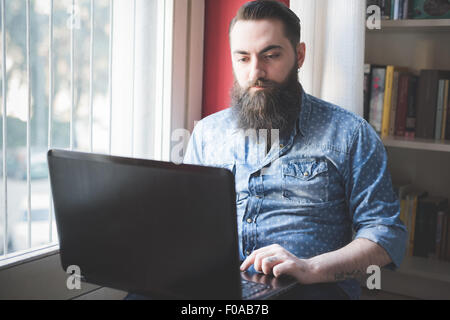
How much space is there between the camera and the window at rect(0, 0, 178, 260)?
1.33 metres

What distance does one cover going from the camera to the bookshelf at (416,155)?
1.93 m

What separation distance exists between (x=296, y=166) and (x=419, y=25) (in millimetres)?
914

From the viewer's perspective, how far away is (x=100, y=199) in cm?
82

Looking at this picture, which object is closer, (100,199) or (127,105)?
(100,199)

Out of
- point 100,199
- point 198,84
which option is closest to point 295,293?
point 100,199

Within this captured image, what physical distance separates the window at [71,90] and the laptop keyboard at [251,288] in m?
0.73

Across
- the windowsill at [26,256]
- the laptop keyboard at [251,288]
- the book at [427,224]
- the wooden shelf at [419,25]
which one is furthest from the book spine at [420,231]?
the windowsill at [26,256]

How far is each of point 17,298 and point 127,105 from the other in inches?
28.6

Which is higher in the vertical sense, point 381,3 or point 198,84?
point 381,3

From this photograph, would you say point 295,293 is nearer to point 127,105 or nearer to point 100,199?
point 100,199

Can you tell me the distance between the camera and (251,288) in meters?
0.95

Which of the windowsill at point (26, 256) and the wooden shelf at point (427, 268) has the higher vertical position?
the windowsill at point (26, 256)

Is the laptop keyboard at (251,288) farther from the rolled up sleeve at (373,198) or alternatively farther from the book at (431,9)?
the book at (431,9)

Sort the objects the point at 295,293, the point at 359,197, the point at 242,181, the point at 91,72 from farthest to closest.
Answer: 1. the point at 91,72
2. the point at 242,181
3. the point at 359,197
4. the point at 295,293
